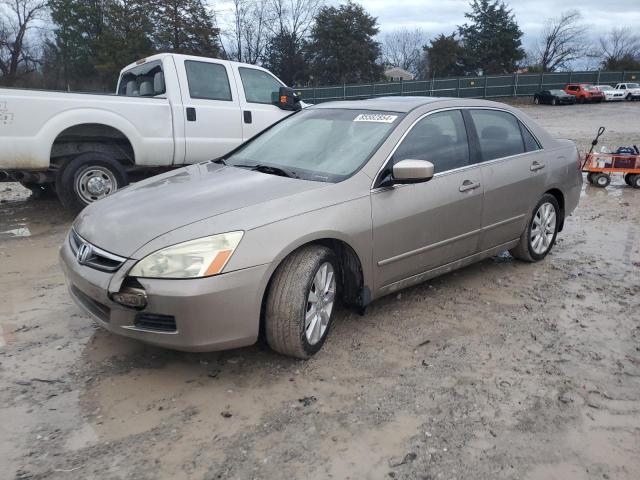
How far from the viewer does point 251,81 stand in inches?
316

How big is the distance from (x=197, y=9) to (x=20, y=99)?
129 ft

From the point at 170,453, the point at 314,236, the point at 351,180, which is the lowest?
the point at 170,453

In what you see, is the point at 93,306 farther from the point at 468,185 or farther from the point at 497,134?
the point at 497,134

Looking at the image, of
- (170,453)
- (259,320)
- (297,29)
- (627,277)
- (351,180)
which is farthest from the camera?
(297,29)

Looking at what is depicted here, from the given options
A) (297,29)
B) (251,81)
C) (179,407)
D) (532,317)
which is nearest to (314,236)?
(179,407)

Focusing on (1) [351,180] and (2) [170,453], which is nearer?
(2) [170,453]

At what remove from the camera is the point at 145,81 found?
7613 millimetres

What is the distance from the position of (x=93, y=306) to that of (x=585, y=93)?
4149cm

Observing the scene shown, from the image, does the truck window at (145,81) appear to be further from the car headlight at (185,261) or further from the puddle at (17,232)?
the car headlight at (185,261)

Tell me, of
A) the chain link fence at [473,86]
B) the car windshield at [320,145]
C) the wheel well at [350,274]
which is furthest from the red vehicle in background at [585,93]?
the wheel well at [350,274]

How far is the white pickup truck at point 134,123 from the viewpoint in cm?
606

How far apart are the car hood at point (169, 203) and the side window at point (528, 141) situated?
8.07 feet

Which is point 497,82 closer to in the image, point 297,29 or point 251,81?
point 297,29

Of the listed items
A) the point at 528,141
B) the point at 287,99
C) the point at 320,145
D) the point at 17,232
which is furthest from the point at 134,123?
the point at 528,141
